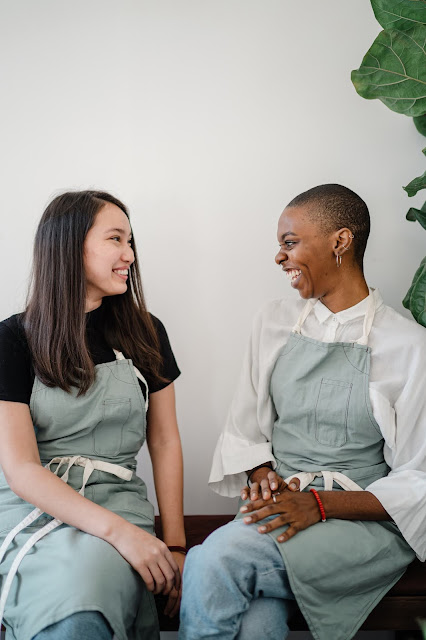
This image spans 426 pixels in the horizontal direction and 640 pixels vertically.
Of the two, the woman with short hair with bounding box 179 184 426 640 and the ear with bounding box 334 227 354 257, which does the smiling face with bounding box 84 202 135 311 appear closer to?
the woman with short hair with bounding box 179 184 426 640

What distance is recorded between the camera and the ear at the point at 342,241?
72.2 inches

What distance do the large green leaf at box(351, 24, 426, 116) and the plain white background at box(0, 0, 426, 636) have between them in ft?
1.19

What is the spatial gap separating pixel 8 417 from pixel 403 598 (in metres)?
1.06

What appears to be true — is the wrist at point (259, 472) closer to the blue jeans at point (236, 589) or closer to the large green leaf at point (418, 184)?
the blue jeans at point (236, 589)

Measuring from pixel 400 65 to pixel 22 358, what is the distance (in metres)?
1.28

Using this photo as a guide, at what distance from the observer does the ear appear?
1834mm

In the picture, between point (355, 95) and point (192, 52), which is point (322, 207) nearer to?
point (355, 95)

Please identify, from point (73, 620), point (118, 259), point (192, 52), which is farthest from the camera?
point (192, 52)

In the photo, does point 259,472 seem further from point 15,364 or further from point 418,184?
point 418,184

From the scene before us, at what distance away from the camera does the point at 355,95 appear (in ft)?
7.15

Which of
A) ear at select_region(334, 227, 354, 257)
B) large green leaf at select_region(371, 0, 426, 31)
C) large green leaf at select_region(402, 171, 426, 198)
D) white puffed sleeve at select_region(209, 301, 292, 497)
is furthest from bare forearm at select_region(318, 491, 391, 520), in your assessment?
large green leaf at select_region(371, 0, 426, 31)

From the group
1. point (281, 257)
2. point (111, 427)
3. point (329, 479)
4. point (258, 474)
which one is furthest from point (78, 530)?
point (281, 257)

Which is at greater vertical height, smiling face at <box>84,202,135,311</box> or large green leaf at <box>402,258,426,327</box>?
smiling face at <box>84,202,135,311</box>

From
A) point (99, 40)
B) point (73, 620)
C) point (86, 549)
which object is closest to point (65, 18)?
point (99, 40)
